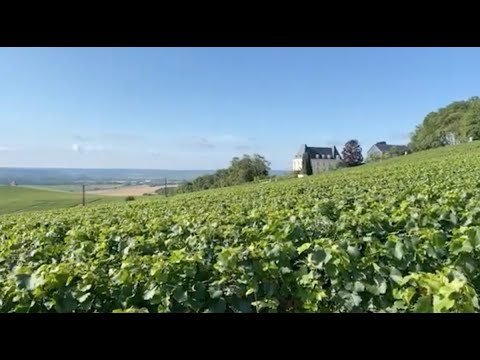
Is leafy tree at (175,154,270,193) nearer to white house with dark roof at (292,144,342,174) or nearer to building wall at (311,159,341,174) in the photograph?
white house with dark roof at (292,144,342,174)

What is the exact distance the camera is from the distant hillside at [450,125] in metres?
21.4

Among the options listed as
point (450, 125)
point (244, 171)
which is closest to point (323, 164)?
point (244, 171)

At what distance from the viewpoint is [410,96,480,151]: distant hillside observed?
70.1ft

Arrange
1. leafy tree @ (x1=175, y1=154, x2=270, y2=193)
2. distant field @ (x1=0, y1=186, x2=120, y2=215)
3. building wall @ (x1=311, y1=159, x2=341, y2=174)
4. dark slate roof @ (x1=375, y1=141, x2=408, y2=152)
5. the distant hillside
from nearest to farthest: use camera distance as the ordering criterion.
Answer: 1. distant field @ (x1=0, y1=186, x2=120, y2=215)
2. leafy tree @ (x1=175, y1=154, x2=270, y2=193)
3. building wall @ (x1=311, y1=159, x2=341, y2=174)
4. dark slate roof @ (x1=375, y1=141, x2=408, y2=152)
5. the distant hillside

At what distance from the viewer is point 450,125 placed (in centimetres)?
2391

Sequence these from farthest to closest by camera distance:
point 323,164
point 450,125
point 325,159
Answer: point 450,125, point 325,159, point 323,164

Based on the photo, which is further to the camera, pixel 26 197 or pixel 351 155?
pixel 351 155

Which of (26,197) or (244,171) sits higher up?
(244,171)

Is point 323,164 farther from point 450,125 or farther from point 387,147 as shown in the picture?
point 450,125

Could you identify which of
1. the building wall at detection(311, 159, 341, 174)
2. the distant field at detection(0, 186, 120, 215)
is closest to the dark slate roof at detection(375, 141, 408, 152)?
the building wall at detection(311, 159, 341, 174)
